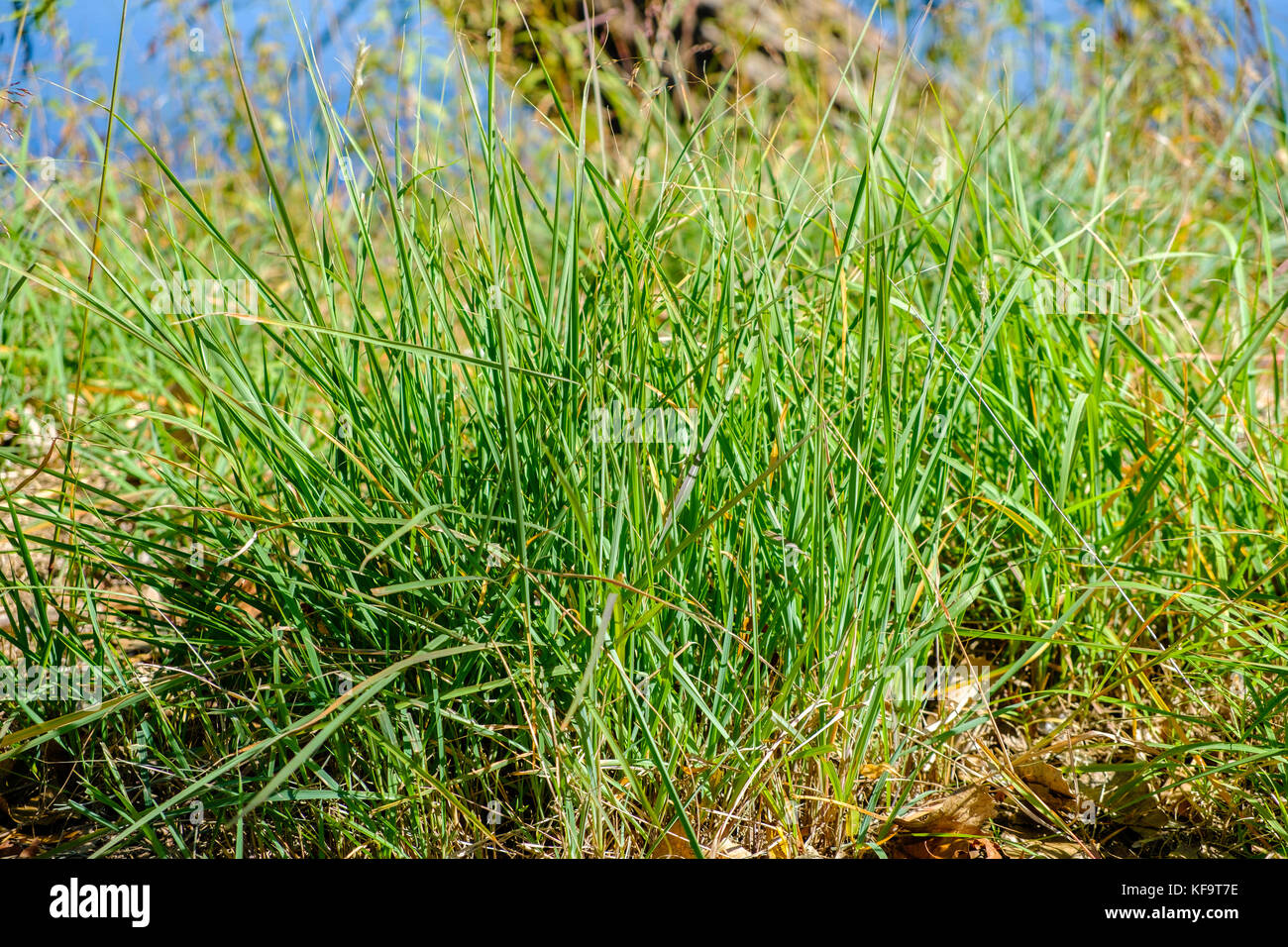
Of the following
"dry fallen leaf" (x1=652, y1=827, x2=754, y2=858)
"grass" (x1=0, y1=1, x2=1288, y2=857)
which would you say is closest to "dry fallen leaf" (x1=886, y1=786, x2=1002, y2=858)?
"grass" (x1=0, y1=1, x2=1288, y2=857)

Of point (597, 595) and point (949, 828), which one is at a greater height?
point (597, 595)

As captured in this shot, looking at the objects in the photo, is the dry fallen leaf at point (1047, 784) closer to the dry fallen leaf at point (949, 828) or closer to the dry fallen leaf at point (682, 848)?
the dry fallen leaf at point (949, 828)

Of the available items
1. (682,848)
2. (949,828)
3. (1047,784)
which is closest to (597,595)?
(682,848)

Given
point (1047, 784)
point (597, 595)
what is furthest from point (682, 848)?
point (1047, 784)

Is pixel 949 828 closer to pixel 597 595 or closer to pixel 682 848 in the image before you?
pixel 682 848

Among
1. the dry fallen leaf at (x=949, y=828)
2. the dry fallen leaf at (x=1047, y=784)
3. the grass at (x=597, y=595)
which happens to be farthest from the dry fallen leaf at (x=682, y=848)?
the dry fallen leaf at (x=1047, y=784)

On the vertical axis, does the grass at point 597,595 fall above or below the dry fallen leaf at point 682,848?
above

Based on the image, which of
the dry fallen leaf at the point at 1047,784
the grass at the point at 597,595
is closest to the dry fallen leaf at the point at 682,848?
the grass at the point at 597,595

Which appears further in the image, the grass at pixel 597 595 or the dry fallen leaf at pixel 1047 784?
the dry fallen leaf at pixel 1047 784

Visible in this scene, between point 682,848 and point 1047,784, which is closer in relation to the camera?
point 682,848

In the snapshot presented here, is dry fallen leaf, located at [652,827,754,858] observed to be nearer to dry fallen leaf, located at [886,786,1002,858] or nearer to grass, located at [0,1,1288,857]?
grass, located at [0,1,1288,857]

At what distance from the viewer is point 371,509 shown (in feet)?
3.87

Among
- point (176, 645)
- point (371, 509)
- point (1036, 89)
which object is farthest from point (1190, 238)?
point (176, 645)
